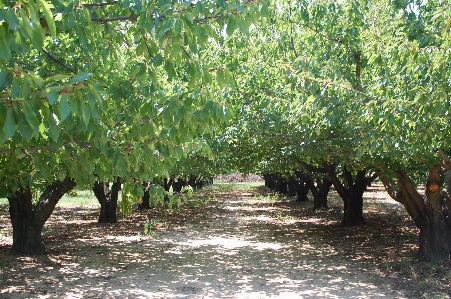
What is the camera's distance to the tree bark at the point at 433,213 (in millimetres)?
9344

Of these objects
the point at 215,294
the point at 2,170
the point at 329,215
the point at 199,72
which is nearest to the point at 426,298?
the point at 215,294

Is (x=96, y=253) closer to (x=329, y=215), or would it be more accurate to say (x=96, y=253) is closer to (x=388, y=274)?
(x=388, y=274)

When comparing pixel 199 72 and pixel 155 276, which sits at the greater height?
pixel 199 72

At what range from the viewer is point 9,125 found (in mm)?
2178

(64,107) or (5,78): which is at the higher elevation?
(5,78)

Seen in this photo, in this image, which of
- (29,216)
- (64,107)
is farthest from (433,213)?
(29,216)

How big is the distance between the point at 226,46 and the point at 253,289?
14.9 ft

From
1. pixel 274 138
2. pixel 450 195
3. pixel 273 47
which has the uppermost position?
pixel 273 47

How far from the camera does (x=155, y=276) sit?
9.05 meters

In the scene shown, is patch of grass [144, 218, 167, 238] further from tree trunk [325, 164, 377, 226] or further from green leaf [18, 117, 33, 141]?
green leaf [18, 117, 33, 141]

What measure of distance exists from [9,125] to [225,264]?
28.4 ft

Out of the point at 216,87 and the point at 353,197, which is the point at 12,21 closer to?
the point at 216,87

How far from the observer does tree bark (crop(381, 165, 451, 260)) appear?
934 cm

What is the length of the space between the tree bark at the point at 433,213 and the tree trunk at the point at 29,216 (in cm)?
774
